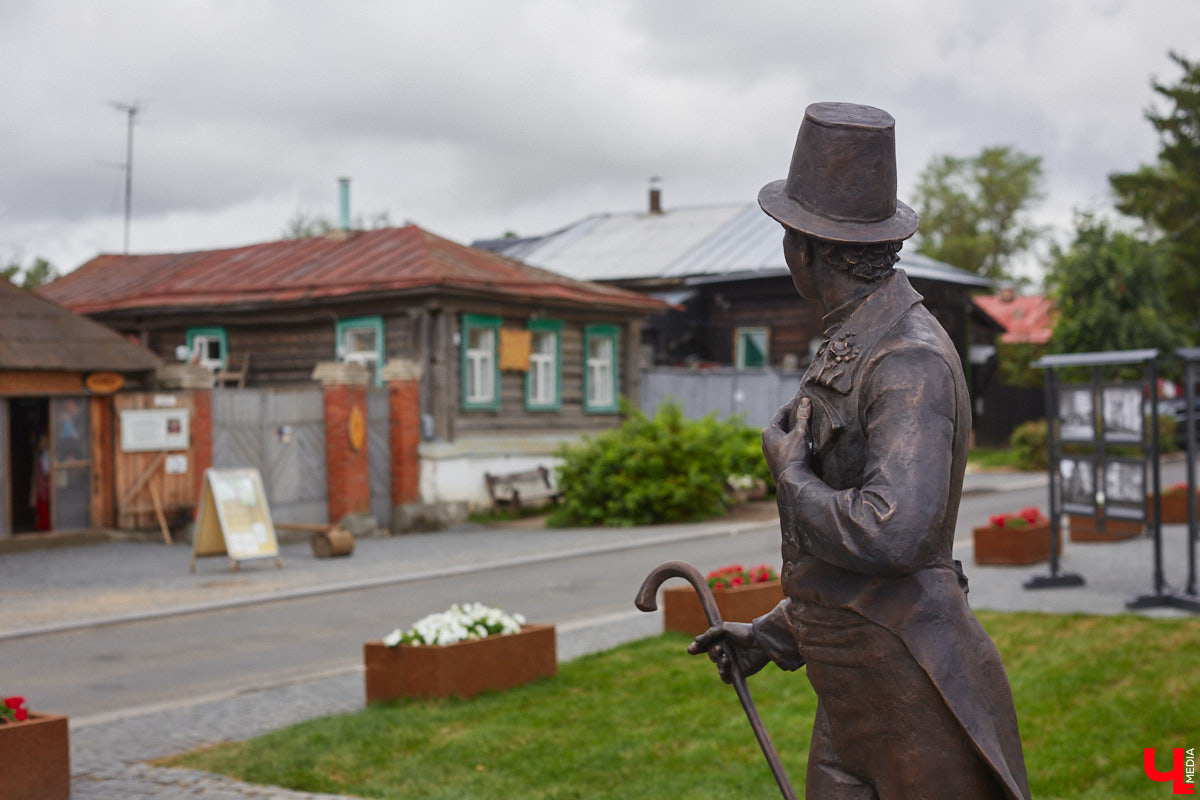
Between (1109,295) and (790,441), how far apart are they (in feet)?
107

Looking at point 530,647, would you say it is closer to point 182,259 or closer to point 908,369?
point 908,369

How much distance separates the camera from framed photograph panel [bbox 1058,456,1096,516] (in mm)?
12172

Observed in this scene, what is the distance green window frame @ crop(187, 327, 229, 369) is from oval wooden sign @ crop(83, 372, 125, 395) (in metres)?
6.63

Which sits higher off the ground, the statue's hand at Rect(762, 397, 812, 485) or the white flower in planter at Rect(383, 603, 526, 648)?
the statue's hand at Rect(762, 397, 812, 485)

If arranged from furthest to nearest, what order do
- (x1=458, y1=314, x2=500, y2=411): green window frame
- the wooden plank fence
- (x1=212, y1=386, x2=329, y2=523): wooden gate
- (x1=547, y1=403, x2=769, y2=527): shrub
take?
1. the wooden plank fence
2. (x1=458, y1=314, x2=500, y2=411): green window frame
3. (x1=547, y1=403, x2=769, y2=527): shrub
4. (x1=212, y1=386, x2=329, y2=523): wooden gate

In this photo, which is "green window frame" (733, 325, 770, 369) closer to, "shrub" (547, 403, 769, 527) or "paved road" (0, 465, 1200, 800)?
"shrub" (547, 403, 769, 527)

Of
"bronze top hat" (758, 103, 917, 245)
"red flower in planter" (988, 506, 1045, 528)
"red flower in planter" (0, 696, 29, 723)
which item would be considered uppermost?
"bronze top hat" (758, 103, 917, 245)

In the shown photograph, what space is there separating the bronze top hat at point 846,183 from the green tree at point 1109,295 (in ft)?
103

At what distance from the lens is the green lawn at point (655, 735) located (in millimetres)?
6348

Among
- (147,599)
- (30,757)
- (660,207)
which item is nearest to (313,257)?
(147,599)

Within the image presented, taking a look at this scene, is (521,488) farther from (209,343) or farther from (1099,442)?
(1099,442)

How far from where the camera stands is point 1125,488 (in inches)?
465

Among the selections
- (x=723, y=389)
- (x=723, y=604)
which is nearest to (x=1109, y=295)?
(x=723, y=389)

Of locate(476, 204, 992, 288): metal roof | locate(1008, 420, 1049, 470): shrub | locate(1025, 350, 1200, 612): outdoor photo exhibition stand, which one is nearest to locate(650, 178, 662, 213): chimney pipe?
locate(476, 204, 992, 288): metal roof
